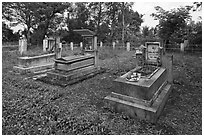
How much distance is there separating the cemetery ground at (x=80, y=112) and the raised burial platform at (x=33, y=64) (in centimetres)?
174

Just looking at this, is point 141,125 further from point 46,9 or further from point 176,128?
point 46,9

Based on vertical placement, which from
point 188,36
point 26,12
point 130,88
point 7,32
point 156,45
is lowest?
A: point 130,88

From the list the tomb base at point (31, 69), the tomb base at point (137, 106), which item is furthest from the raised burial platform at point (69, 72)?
the tomb base at point (137, 106)

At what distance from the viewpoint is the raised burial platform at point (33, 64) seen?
8072mm

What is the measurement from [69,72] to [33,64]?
8.96ft

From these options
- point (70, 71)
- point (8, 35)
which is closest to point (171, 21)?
point (70, 71)

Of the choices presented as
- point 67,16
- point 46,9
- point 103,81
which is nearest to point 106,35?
point 67,16

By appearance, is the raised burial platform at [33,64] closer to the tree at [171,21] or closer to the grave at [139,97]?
the grave at [139,97]

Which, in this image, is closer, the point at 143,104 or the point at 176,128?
the point at 176,128

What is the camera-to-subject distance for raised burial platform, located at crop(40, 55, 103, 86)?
655cm

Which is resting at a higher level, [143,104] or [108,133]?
[143,104]

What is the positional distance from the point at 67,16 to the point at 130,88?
24.2 metres

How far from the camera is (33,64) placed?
8406mm

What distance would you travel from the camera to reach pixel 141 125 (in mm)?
3666
